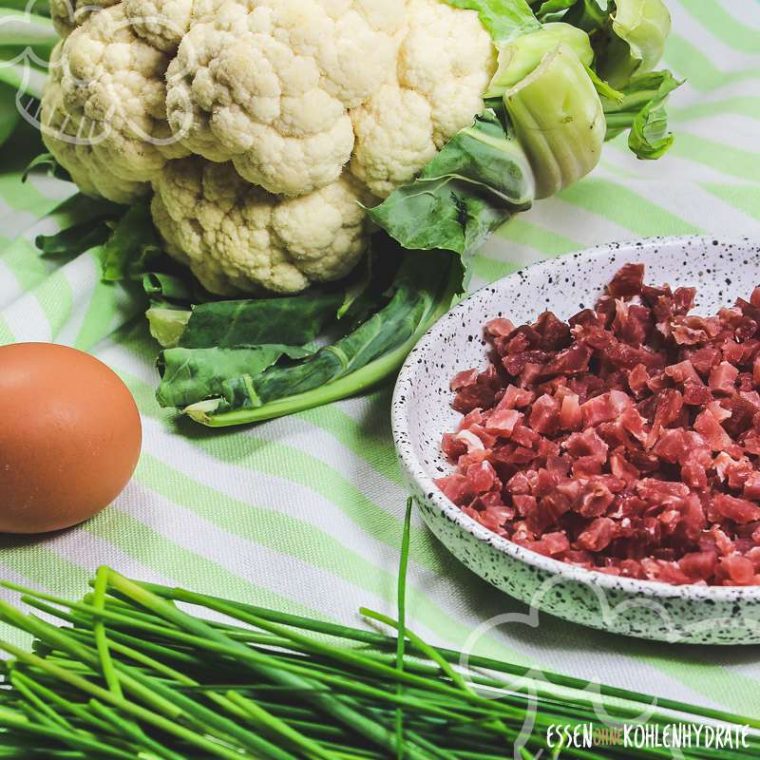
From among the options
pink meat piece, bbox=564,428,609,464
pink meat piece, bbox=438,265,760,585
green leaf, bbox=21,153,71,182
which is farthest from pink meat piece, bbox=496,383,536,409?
green leaf, bbox=21,153,71,182

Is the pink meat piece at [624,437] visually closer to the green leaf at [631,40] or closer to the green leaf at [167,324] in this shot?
the green leaf at [631,40]

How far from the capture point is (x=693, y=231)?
1736mm

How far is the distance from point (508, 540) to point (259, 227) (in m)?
0.62

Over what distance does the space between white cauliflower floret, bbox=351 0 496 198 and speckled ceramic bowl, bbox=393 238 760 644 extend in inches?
8.5

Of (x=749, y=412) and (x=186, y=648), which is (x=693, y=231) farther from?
(x=186, y=648)

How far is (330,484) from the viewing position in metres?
1.41

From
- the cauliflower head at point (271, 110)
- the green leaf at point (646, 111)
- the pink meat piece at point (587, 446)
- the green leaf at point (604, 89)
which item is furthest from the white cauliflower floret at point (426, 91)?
the pink meat piece at point (587, 446)

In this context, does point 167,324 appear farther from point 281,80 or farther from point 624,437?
point 624,437

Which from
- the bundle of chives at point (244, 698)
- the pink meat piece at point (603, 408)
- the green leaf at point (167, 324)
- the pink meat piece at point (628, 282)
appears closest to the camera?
the bundle of chives at point (244, 698)

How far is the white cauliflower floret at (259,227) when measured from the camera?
1.54m

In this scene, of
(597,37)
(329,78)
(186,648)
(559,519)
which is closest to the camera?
(186,648)

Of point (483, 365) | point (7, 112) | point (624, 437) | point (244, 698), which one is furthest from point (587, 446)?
point (7, 112)

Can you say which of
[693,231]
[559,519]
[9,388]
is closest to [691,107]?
[693,231]

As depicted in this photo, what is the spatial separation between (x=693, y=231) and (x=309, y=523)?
79 centimetres
